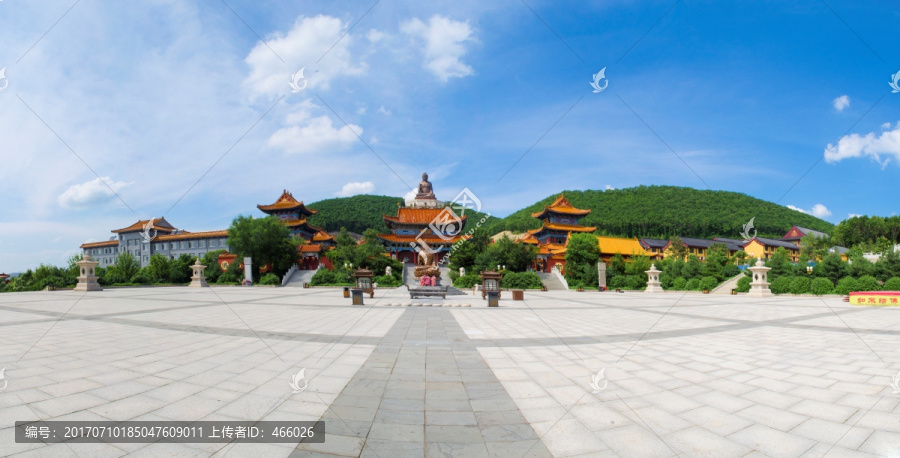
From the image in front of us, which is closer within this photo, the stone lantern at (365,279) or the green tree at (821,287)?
the stone lantern at (365,279)

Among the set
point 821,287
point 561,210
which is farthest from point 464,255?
point 821,287

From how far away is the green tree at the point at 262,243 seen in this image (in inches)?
1476

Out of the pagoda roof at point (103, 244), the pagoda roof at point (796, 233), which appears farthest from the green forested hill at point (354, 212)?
the pagoda roof at point (796, 233)

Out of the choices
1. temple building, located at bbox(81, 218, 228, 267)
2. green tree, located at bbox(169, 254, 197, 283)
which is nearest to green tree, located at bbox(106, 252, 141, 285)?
green tree, located at bbox(169, 254, 197, 283)

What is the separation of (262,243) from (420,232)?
61.9 feet

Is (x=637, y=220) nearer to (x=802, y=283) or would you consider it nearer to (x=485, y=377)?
(x=802, y=283)

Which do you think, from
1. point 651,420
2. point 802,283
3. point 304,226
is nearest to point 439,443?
point 651,420

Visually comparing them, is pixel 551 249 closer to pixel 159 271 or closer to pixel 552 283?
pixel 552 283

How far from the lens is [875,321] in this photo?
11125 mm

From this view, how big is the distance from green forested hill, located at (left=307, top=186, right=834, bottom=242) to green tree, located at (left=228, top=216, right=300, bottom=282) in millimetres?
39059

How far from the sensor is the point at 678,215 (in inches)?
3091

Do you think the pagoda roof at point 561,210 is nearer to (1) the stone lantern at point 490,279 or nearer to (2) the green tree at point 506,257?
(2) the green tree at point 506,257

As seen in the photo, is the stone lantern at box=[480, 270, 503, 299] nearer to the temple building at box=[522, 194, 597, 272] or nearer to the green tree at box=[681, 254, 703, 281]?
the green tree at box=[681, 254, 703, 281]

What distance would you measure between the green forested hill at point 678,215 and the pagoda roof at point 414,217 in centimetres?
2946
